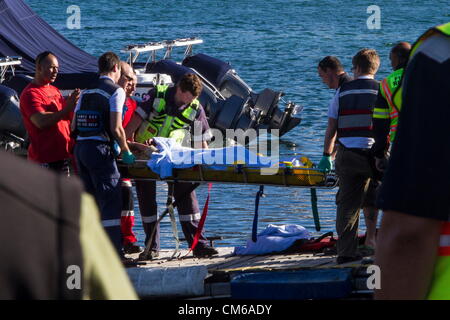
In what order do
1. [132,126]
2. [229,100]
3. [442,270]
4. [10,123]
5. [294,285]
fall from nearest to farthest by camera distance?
[442,270], [294,285], [132,126], [10,123], [229,100]

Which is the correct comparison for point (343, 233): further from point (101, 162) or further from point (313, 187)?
point (101, 162)

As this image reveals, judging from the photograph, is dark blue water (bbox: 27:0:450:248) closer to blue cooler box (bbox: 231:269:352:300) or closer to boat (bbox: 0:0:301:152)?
boat (bbox: 0:0:301:152)

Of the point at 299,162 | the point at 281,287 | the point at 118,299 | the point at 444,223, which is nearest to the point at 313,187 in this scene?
the point at 299,162

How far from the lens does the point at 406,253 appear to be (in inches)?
70.9

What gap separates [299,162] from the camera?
761 centimetres

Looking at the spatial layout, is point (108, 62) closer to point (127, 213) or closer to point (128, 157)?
point (128, 157)

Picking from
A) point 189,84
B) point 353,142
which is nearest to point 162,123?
point 189,84

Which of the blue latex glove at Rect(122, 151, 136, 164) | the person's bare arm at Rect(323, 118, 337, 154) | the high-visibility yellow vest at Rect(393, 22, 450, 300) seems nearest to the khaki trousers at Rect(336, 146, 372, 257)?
the person's bare arm at Rect(323, 118, 337, 154)

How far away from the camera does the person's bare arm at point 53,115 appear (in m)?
7.37

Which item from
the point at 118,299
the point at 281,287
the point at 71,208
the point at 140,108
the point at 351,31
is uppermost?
the point at 351,31

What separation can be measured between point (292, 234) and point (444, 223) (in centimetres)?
619

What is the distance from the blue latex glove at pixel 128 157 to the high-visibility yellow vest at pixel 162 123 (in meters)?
0.59

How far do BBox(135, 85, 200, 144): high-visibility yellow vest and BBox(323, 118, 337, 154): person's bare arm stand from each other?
1198 mm

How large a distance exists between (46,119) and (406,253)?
19.4ft
